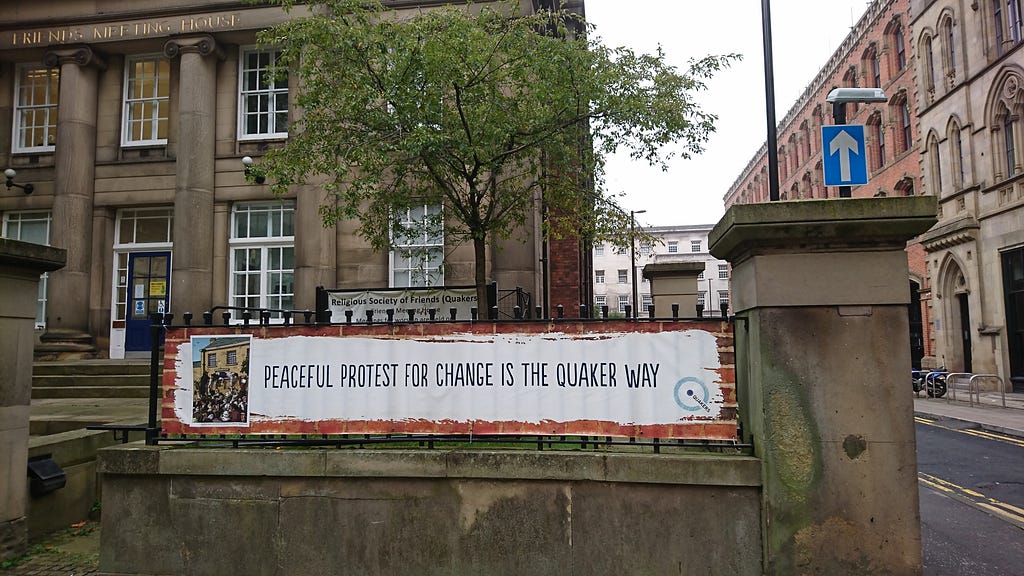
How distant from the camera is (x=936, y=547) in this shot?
5707mm

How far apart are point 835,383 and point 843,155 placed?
1.68 m

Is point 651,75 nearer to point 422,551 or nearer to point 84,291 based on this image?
point 422,551

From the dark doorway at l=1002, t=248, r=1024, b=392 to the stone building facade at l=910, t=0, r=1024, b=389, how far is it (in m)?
0.03

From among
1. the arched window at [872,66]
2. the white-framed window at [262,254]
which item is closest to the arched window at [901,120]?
the arched window at [872,66]

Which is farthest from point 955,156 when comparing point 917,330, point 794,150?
point 794,150

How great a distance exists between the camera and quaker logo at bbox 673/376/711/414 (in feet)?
15.9

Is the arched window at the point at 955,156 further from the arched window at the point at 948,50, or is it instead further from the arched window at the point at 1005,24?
the arched window at the point at 1005,24

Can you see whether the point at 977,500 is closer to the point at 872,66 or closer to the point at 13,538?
the point at 13,538

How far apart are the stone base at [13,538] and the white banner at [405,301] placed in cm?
624

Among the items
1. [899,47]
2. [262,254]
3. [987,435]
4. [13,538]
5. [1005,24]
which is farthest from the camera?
[899,47]

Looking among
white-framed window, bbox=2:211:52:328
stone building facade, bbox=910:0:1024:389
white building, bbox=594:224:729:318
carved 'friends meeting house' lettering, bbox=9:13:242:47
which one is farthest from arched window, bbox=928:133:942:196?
white building, bbox=594:224:729:318

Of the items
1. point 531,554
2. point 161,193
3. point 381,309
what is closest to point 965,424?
point 381,309

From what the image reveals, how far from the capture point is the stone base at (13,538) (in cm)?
566

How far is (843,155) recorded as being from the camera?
16.0ft
